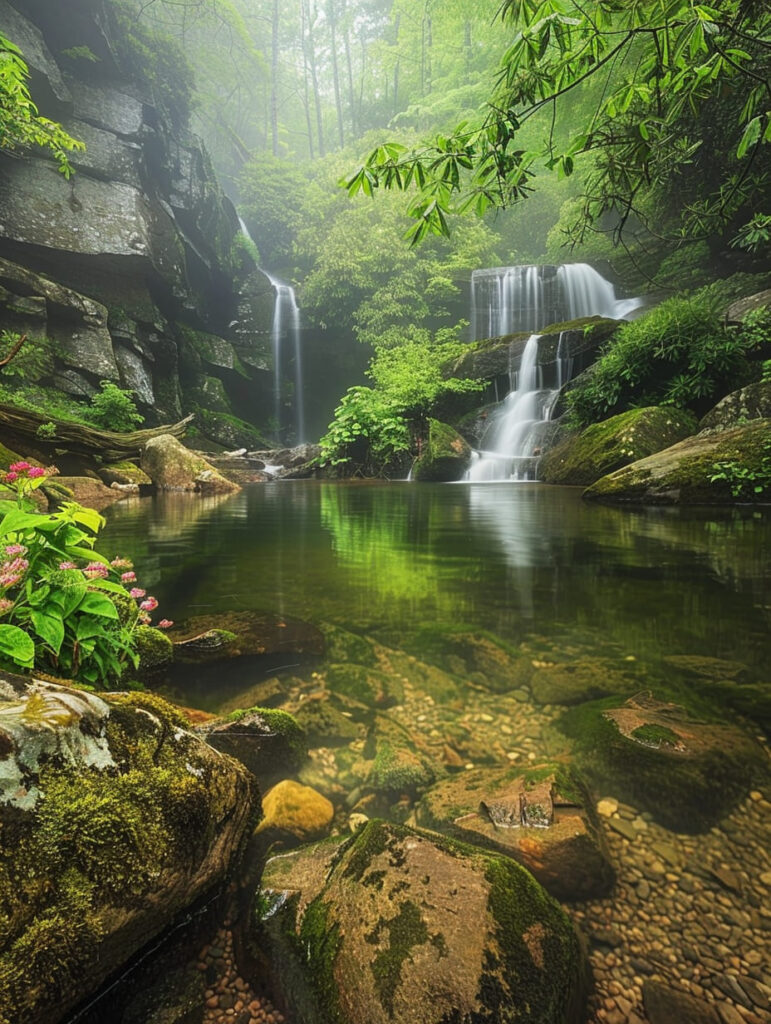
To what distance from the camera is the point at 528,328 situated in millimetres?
19453

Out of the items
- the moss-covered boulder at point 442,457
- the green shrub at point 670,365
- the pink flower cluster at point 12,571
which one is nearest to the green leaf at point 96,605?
the pink flower cluster at point 12,571

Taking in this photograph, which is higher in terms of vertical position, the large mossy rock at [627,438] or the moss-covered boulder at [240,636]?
the large mossy rock at [627,438]

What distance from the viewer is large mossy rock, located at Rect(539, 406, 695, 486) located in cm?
867

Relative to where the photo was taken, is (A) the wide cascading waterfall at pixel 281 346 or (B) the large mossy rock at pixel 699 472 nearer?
(B) the large mossy rock at pixel 699 472

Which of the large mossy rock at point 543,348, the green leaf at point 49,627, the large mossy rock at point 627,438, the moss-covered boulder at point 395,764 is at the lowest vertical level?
the moss-covered boulder at point 395,764

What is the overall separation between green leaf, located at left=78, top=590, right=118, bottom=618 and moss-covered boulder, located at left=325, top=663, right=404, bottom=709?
1.22 m

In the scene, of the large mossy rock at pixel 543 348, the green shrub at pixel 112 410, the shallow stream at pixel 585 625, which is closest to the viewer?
the shallow stream at pixel 585 625

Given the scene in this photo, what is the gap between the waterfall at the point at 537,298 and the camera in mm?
18812

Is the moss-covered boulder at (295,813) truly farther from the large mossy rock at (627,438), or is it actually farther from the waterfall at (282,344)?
the waterfall at (282,344)

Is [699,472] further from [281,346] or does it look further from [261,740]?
[281,346]

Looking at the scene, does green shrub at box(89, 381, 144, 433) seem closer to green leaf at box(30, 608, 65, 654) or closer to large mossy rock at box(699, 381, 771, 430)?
green leaf at box(30, 608, 65, 654)

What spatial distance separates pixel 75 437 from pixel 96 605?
10455 millimetres

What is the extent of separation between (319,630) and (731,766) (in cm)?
213

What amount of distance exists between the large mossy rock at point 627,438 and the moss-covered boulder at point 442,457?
4215 millimetres
